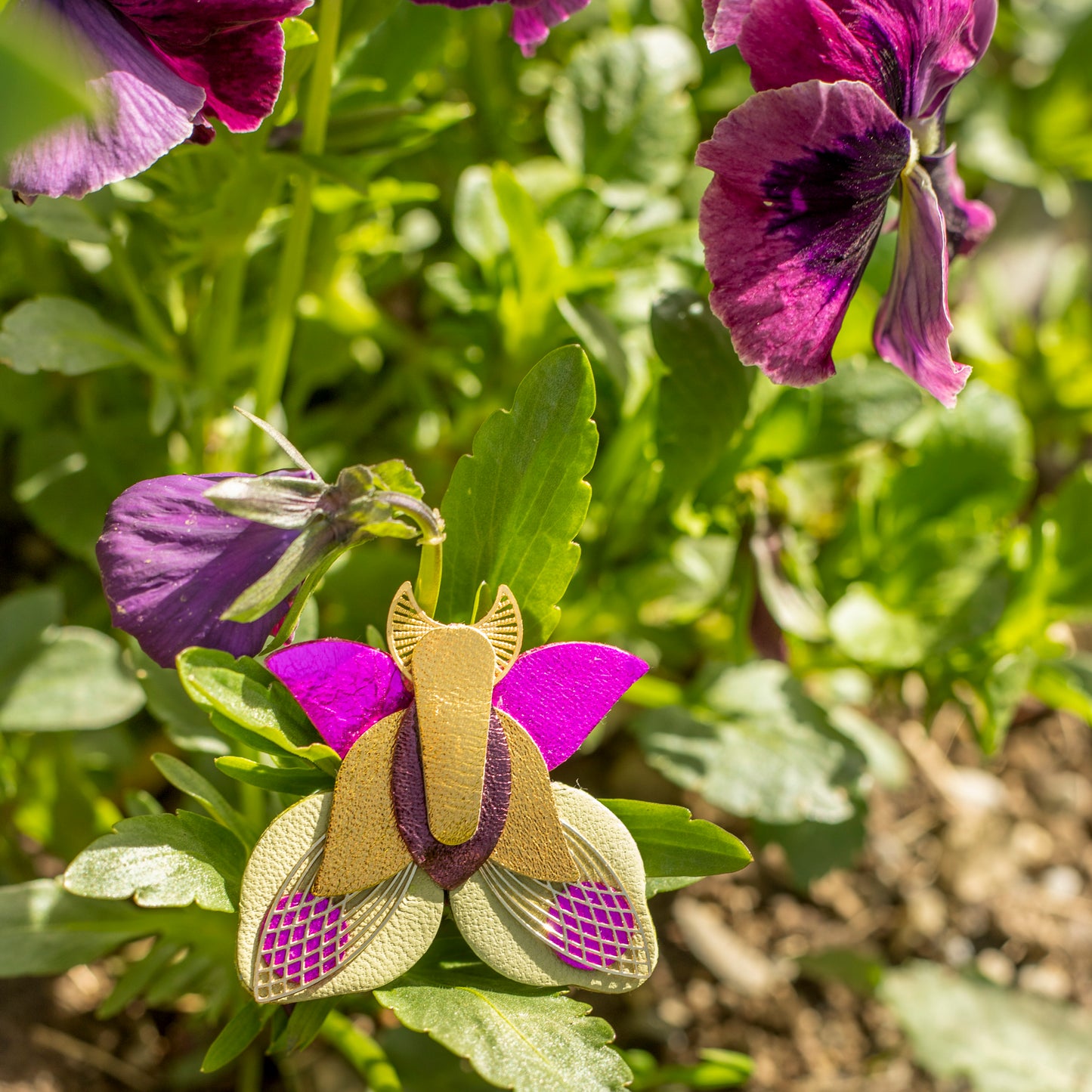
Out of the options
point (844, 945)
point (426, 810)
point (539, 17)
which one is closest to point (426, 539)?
point (426, 810)

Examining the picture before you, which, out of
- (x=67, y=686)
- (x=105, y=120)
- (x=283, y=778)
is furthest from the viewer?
(x=67, y=686)

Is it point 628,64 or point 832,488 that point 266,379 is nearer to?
point 628,64

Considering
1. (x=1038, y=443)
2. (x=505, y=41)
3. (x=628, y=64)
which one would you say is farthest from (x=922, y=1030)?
(x=505, y=41)

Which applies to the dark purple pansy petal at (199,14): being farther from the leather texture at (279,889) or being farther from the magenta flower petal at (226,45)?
the leather texture at (279,889)

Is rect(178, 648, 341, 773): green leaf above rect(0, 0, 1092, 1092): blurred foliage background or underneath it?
above

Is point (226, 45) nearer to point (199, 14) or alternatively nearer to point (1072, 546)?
point (199, 14)

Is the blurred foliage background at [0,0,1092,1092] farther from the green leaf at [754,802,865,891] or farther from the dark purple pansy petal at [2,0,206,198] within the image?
the dark purple pansy petal at [2,0,206,198]

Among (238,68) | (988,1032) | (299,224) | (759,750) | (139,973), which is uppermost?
(238,68)

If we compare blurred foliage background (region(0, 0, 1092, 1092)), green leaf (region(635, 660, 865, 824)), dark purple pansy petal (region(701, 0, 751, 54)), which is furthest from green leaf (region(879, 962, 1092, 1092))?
dark purple pansy petal (region(701, 0, 751, 54))
